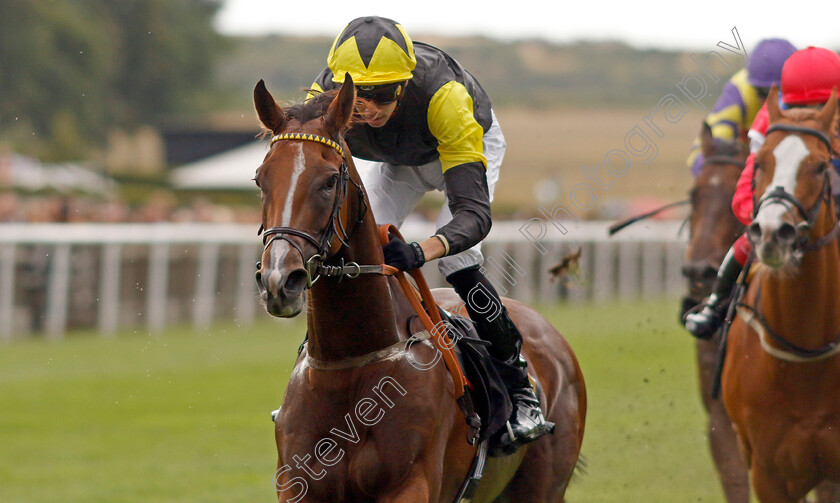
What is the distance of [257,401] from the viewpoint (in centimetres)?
1047

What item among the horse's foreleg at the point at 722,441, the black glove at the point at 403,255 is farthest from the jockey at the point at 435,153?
the horse's foreleg at the point at 722,441

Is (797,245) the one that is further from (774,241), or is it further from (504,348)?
(504,348)

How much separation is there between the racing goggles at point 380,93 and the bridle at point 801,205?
4.99 feet

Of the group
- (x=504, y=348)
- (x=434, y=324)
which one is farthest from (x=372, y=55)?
(x=504, y=348)

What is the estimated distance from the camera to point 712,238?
247 inches

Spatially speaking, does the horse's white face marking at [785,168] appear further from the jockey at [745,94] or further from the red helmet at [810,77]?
the jockey at [745,94]

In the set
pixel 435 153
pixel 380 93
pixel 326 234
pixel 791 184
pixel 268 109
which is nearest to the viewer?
pixel 326 234

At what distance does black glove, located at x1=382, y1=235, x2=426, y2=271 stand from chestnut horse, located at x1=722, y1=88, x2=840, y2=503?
4.98 feet

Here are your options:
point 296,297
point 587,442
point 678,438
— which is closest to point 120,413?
point 587,442

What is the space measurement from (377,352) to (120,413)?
266 inches

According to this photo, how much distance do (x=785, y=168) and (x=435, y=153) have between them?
4.46ft

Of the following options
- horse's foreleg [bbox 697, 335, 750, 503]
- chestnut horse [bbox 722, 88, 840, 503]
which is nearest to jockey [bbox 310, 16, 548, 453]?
chestnut horse [bbox 722, 88, 840, 503]

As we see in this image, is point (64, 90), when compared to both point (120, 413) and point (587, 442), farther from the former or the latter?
point (587, 442)

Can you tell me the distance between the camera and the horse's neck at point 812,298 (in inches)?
181
